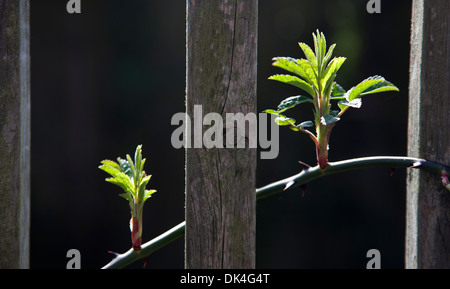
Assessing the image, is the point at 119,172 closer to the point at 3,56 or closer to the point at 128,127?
the point at 3,56

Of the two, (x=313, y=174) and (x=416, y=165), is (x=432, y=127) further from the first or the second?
(x=313, y=174)

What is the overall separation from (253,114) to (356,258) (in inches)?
106

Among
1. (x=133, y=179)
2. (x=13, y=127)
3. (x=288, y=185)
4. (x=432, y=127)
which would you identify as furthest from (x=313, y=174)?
(x=13, y=127)

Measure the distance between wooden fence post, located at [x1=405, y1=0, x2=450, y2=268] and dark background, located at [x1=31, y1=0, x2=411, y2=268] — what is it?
2.12 m

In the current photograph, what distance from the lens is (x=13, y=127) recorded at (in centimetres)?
138

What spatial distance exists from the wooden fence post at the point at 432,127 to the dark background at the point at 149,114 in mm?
2124

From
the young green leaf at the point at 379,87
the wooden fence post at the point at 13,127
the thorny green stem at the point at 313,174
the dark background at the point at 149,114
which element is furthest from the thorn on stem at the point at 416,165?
the dark background at the point at 149,114

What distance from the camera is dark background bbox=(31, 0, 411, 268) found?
11.7 ft

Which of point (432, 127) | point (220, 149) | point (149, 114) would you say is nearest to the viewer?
point (220, 149)

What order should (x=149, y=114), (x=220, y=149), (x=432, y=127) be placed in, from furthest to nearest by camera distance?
(x=149, y=114)
(x=432, y=127)
(x=220, y=149)

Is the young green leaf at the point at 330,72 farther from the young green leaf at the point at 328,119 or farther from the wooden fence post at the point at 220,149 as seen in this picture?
the wooden fence post at the point at 220,149

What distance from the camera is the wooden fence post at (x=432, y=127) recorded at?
1.40 m

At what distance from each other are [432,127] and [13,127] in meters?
1.17
